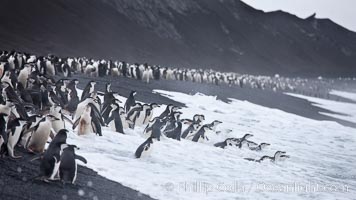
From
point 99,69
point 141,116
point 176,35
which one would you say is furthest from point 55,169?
point 176,35

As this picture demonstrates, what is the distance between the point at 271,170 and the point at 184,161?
2643mm

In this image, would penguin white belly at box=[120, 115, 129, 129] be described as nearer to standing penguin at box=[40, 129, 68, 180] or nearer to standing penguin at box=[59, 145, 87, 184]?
standing penguin at box=[59, 145, 87, 184]

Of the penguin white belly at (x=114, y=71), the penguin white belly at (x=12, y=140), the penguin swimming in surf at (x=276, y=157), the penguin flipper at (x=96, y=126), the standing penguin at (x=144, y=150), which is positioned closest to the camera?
the penguin white belly at (x=12, y=140)

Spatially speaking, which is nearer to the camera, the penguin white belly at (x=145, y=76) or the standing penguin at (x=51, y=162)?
the standing penguin at (x=51, y=162)

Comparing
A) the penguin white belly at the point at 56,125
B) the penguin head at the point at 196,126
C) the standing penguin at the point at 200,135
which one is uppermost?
the penguin white belly at the point at 56,125

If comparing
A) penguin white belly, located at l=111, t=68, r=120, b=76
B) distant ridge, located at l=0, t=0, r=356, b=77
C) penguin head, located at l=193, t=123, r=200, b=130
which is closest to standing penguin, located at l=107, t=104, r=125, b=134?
penguin head, located at l=193, t=123, r=200, b=130

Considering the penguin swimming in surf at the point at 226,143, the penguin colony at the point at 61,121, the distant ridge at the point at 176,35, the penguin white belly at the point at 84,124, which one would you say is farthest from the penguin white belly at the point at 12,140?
the distant ridge at the point at 176,35

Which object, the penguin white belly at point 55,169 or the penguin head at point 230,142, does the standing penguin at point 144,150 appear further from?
the penguin head at point 230,142

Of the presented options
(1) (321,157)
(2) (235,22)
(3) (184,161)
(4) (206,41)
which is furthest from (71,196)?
(2) (235,22)

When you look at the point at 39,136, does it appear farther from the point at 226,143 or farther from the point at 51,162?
the point at 226,143

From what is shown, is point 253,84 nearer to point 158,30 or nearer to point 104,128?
point 158,30

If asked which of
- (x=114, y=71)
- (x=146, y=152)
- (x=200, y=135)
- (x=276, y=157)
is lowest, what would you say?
(x=276, y=157)

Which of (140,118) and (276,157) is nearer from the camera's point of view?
(276,157)

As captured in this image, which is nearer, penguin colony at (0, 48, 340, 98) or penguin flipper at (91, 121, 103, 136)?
penguin flipper at (91, 121, 103, 136)
